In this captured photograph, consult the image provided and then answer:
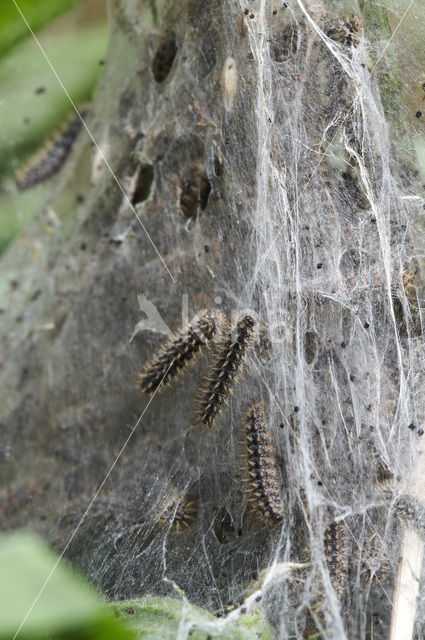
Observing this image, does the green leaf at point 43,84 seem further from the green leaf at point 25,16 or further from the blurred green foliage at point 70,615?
the blurred green foliage at point 70,615

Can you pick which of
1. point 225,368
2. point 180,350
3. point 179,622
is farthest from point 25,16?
point 179,622

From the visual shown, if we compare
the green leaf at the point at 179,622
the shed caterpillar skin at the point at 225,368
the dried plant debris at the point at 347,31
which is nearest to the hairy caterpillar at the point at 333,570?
the green leaf at the point at 179,622

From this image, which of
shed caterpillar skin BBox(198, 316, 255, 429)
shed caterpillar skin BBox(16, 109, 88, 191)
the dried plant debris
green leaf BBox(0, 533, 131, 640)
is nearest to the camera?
green leaf BBox(0, 533, 131, 640)

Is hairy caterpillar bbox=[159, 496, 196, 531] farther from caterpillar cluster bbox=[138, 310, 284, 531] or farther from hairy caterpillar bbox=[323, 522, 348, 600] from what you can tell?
hairy caterpillar bbox=[323, 522, 348, 600]

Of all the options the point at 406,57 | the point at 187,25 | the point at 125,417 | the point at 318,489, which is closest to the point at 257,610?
the point at 318,489

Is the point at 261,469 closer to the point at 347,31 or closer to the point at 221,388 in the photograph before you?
the point at 221,388

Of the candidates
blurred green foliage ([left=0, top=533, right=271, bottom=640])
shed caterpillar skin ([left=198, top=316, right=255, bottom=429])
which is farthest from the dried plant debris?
blurred green foliage ([left=0, top=533, right=271, bottom=640])
